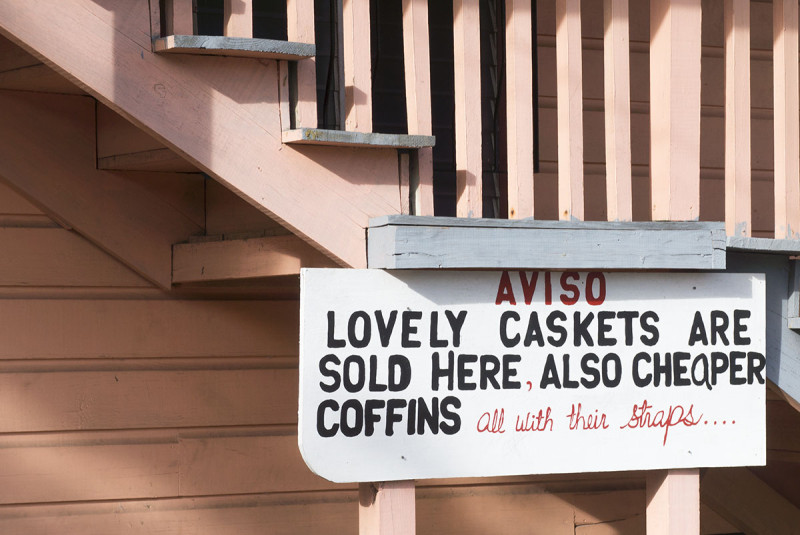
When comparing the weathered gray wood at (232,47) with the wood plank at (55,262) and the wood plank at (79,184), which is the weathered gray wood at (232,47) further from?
the wood plank at (55,262)

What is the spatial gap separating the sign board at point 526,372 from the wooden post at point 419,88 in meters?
0.23

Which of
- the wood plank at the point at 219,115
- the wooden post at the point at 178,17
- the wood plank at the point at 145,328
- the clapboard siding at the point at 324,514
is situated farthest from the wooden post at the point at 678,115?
the clapboard siding at the point at 324,514

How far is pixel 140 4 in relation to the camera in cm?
245

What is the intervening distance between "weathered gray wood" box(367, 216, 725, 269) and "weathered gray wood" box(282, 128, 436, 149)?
0.65ft

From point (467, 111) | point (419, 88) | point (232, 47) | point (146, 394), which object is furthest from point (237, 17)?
point (146, 394)

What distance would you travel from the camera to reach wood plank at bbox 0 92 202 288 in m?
3.53

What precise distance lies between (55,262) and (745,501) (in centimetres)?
330

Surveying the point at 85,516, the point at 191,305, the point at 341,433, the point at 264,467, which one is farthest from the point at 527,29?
the point at 85,516

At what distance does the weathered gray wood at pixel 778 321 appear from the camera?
3.12 m

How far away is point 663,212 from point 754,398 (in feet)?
2.09

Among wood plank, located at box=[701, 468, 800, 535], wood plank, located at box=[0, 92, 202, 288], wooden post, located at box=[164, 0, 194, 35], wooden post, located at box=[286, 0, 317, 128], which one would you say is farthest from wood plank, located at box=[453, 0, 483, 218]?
wood plank, located at box=[701, 468, 800, 535]

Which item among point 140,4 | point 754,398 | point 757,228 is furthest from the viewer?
point 757,228

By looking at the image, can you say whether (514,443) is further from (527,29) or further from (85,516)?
(85,516)

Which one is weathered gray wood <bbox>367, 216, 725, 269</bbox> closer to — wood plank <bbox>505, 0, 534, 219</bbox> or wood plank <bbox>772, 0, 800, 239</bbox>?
wood plank <bbox>505, 0, 534, 219</bbox>
